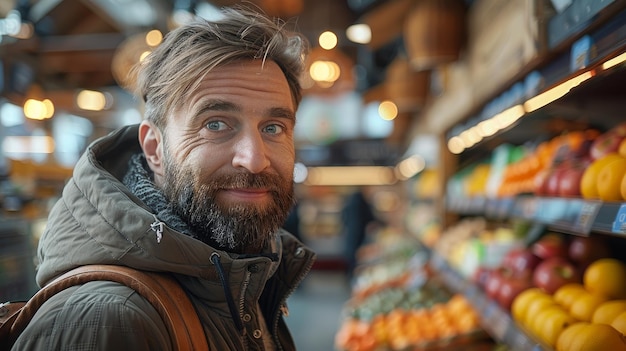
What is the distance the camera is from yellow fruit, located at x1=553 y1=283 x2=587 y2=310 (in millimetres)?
1823

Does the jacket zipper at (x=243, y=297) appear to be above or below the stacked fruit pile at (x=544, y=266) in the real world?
above

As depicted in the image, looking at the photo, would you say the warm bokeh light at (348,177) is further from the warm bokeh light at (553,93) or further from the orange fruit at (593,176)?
the orange fruit at (593,176)

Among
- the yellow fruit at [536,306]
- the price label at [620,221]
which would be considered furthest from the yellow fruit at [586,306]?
the price label at [620,221]

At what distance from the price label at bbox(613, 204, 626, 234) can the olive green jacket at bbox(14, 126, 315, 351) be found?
0.84m

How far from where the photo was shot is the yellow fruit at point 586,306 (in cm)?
167

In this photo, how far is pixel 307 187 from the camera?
51.9 feet

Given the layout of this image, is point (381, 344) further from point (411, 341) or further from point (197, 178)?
point (197, 178)

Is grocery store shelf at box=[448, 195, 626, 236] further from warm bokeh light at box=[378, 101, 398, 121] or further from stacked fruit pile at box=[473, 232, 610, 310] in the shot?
warm bokeh light at box=[378, 101, 398, 121]

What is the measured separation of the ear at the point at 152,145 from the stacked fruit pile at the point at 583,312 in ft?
3.97

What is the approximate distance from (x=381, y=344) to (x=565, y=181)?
1.94 meters

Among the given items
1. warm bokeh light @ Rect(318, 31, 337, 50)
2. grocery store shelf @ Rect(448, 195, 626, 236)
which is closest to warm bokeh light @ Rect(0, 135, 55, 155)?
warm bokeh light @ Rect(318, 31, 337, 50)

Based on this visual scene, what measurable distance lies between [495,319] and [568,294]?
45 centimetres

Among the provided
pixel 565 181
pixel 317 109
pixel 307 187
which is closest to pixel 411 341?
pixel 565 181

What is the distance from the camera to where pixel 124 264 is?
3.33 feet
